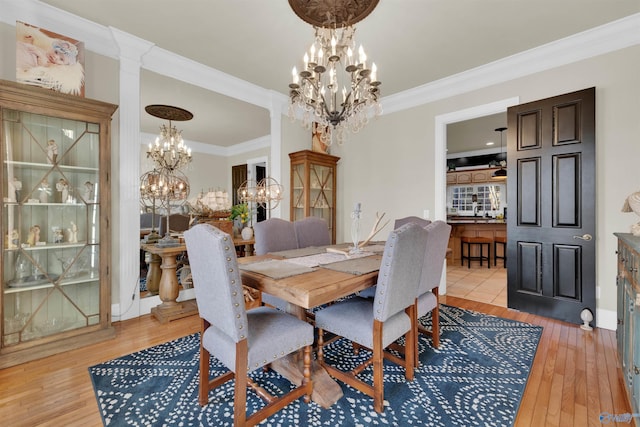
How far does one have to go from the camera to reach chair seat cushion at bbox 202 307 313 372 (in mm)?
1409

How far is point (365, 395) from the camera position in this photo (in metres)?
1.73

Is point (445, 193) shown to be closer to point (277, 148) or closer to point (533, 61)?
point (533, 61)

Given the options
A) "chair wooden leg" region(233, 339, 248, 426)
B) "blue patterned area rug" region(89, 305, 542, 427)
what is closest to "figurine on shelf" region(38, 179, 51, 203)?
"blue patterned area rug" region(89, 305, 542, 427)

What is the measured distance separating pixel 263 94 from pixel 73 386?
11.5ft

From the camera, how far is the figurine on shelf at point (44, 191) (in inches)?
89.1

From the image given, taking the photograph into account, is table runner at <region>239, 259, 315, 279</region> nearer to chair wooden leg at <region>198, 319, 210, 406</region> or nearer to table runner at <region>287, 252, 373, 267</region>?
table runner at <region>287, 252, 373, 267</region>

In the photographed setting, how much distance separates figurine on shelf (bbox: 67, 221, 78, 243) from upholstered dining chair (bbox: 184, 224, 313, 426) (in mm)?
1544

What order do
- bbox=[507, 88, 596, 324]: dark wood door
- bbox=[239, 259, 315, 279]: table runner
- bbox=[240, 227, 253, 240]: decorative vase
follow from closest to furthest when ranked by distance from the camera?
1. bbox=[239, 259, 315, 279]: table runner
2. bbox=[507, 88, 596, 324]: dark wood door
3. bbox=[240, 227, 253, 240]: decorative vase

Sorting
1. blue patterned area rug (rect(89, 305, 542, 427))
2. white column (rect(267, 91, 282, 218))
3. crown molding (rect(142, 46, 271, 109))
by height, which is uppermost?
crown molding (rect(142, 46, 271, 109))

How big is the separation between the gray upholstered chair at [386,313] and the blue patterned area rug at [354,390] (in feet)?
0.41

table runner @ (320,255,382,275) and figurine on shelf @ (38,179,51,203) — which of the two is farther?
figurine on shelf @ (38,179,51,203)

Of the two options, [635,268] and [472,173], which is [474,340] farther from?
[472,173]

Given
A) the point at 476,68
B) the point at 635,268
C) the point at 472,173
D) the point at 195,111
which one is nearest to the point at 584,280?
the point at 635,268

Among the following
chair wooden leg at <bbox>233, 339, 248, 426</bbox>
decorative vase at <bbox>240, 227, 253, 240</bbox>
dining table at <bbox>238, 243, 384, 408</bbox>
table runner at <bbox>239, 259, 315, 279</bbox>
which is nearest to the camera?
chair wooden leg at <bbox>233, 339, 248, 426</bbox>
